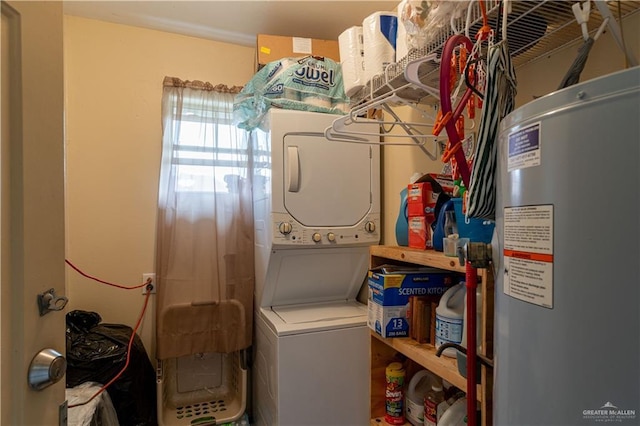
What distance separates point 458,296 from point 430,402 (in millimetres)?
428

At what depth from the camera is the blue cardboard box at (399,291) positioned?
1227 mm

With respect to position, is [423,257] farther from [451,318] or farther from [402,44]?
[402,44]

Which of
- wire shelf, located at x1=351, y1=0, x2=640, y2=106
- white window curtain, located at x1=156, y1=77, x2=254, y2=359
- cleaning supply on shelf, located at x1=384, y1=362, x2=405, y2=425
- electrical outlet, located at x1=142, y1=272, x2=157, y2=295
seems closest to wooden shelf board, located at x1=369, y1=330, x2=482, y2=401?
cleaning supply on shelf, located at x1=384, y1=362, x2=405, y2=425

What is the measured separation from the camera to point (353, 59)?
1.53 metres

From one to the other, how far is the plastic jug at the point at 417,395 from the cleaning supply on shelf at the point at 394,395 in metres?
0.03

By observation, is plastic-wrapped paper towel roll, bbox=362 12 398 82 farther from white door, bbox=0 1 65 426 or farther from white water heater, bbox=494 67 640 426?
white door, bbox=0 1 65 426

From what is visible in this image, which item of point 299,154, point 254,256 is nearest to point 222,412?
point 254,256

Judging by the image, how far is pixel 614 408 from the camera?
0.43 meters

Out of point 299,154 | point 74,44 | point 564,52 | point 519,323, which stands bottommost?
point 519,323

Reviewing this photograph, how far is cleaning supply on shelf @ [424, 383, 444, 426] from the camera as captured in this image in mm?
1209

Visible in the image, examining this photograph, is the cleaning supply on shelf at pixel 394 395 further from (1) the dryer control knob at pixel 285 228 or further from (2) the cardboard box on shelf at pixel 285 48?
(2) the cardboard box on shelf at pixel 285 48

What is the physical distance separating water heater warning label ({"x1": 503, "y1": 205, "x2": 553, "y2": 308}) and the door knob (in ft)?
2.91

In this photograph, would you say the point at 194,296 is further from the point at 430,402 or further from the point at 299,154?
the point at 430,402

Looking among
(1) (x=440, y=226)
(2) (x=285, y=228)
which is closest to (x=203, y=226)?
(2) (x=285, y=228)
